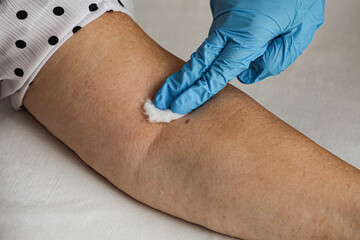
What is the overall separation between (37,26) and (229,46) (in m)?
0.53

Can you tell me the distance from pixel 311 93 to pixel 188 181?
749 mm

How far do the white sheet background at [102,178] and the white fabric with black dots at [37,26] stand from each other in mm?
269

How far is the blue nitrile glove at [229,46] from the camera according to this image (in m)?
1.06

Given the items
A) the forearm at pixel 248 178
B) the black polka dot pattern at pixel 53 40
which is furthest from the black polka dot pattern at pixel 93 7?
the forearm at pixel 248 178

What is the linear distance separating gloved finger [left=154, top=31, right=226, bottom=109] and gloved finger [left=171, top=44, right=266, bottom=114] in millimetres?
17

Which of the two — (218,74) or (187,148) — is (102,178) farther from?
(218,74)

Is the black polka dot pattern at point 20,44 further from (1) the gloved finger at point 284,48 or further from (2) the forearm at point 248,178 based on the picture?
(1) the gloved finger at point 284,48

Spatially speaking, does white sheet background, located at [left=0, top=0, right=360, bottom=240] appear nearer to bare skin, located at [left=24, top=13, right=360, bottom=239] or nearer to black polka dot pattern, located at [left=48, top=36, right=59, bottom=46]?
bare skin, located at [left=24, top=13, right=360, bottom=239]

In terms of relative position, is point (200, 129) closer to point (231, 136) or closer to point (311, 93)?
point (231, 136)

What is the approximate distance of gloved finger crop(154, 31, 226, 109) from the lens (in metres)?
1.05

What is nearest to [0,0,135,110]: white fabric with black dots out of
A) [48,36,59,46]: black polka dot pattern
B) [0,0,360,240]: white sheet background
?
[48,36,59,46]: black polka dot pattern

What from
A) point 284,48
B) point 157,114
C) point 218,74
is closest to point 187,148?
point 157,114

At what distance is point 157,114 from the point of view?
1.04 meters

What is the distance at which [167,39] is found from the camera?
1813 millimetres
